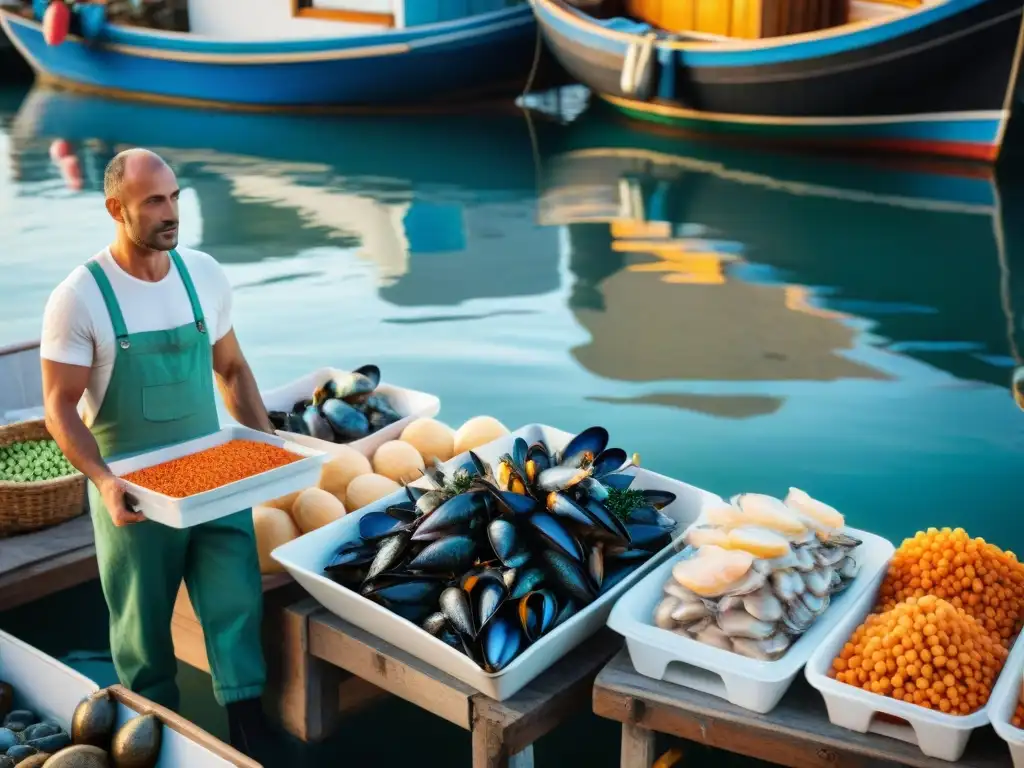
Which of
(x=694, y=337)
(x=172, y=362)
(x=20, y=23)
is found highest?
(x=20, y=23)

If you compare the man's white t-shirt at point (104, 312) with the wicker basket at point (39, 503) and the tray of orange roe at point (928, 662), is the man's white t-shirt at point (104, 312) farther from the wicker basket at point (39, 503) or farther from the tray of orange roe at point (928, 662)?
the tray of orange roe at point (928, 662)

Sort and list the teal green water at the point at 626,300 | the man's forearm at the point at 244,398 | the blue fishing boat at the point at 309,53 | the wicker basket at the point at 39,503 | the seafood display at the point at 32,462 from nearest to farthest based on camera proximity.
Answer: the man's forearm at the point at 244,398, the wicker basket at the point at 39,503, the seafood display at the point at 32,462, the teal green water at the point at 626,300, the blue fishing boat at the point at 309,53

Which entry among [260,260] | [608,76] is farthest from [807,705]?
[608,76]

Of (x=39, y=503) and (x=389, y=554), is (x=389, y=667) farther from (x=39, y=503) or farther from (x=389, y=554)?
(x=39, y=503)

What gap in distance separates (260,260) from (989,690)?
6.54m

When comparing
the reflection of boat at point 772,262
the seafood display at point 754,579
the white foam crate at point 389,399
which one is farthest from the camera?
the reflection of boat at point 772,262

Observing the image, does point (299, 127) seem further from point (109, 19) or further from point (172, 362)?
point (172, 362)

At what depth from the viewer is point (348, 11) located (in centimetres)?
1509

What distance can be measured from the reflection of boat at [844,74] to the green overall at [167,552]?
9.04m

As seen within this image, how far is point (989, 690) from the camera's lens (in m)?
2.33

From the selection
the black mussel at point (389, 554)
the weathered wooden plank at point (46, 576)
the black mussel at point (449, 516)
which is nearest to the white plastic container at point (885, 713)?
the black mussel at point (449, 516)

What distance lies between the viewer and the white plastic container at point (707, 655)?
2365 mm

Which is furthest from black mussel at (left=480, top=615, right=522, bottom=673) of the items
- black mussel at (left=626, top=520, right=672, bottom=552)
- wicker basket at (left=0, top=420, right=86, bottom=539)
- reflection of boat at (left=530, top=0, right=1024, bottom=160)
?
reflection of boat at (left=530, top=0, right=1024, bottom=160)

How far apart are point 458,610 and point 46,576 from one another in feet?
4.52
